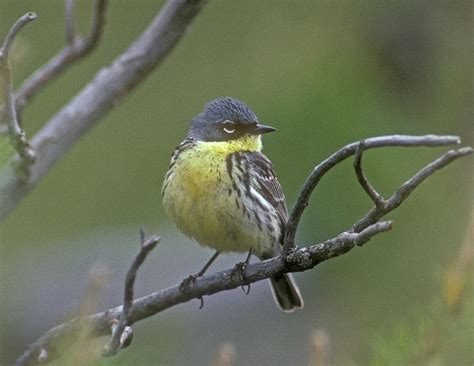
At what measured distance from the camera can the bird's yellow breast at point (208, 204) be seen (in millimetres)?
3387

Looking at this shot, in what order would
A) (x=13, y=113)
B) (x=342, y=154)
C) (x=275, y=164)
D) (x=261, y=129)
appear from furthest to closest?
(x=275, y=164)
(x=261, y=129)
(x=13, y=113)
(x=342, y=154)

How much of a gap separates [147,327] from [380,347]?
233 centimetres

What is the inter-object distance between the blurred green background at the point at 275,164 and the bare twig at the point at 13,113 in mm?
436

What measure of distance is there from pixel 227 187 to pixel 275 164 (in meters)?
0.42

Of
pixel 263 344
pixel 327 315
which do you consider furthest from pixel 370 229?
pixel 263 344

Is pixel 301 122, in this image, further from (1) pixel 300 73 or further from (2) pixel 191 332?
(2) pixel 191 332

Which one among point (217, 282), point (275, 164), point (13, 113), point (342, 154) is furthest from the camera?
point (275, 164)

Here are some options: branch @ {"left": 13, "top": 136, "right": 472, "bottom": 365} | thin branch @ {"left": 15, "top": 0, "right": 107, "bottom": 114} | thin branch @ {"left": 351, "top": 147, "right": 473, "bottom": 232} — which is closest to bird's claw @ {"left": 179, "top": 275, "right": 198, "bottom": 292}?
branch @ {"left": 13, "top": 136, "right": 472, "bottom": 365}

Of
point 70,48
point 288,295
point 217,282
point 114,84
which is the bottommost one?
point 288,295

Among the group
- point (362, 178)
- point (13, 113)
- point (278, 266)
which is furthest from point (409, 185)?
point (13, 113)

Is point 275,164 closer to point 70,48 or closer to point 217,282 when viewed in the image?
point 70,48

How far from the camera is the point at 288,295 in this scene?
3832 mm

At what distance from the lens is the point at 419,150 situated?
12.3 feet

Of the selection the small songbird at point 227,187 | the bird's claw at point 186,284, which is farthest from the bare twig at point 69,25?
the bird's claw at point 186,284
